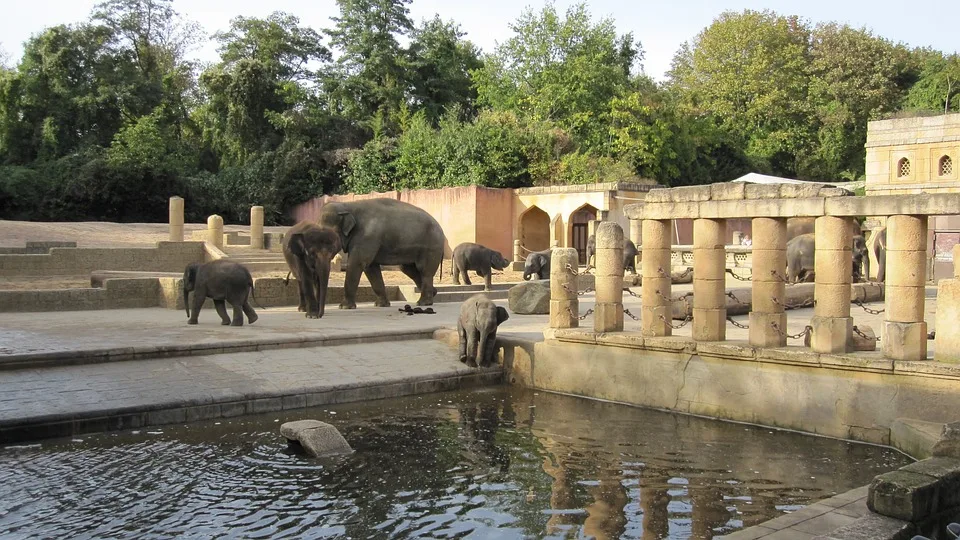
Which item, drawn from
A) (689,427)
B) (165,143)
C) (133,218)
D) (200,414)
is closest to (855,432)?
(689,427)

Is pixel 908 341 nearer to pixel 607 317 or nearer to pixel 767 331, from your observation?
pixel 767 331

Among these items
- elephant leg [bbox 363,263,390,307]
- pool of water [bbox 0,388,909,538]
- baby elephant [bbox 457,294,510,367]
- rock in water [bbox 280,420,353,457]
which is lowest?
pool of water [bbox 0,388,909,538]

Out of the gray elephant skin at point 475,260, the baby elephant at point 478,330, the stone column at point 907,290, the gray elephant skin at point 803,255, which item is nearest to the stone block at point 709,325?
the stone column at point 907,290

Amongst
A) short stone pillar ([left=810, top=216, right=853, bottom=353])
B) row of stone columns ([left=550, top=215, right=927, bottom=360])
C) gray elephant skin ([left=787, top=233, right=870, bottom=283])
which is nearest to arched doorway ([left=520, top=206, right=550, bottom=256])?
gray elephant skin ([left=787, top=233, right=870, bottom=283])

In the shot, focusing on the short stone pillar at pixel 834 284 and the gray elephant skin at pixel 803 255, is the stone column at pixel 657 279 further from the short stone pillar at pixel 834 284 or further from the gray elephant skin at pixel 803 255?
the gray elephant skin at pixel 803 255

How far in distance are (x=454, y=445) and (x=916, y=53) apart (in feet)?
153

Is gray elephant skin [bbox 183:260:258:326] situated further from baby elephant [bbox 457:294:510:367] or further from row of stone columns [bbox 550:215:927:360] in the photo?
row of stone columns [bbox 550:215:927:360]

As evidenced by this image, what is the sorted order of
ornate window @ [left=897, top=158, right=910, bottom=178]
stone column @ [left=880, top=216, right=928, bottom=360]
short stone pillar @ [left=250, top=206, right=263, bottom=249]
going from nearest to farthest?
stone column @ [left=880, top=216, right=928, bottom=360]
short stone pillar @ [left=250, top=206, right=263, bottom=249]
ornate window @ [left=897, top=158, right=910, bottom=178]

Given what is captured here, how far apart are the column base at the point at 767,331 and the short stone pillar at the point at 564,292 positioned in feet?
8.62

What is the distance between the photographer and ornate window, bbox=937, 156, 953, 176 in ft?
103

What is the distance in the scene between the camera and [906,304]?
A: 857 cm

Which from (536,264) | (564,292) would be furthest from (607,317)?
(536,264)

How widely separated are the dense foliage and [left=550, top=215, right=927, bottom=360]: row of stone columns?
806 inches

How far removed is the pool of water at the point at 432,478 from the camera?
607 centimetres
